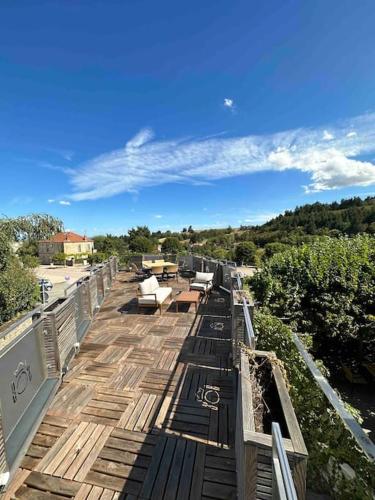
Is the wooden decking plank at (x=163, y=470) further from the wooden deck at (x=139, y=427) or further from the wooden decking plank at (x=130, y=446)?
the wooden decking plank at (x=130, y=446)

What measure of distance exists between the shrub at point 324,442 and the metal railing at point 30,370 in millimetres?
2462

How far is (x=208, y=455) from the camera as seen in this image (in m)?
2.22

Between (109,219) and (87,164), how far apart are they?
25.9 metres

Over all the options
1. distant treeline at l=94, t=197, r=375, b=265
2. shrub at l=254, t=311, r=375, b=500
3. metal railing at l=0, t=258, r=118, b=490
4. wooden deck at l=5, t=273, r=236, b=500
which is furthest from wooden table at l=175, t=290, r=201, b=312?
distant treeline at l=94, t=197, r=375, b=265

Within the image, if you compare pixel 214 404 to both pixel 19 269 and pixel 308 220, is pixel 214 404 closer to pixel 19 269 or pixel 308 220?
pixel 19 269

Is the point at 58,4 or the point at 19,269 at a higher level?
the point at 58,4

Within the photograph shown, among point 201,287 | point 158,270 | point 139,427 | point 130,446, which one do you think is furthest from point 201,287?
point 130,446

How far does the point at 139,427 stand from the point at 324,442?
1.76 m

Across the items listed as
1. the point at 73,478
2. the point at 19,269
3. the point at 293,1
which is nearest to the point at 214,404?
the point at 73,478

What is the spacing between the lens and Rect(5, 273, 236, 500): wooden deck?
1.98 m

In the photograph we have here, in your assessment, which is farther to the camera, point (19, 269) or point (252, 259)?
point (252, 259)

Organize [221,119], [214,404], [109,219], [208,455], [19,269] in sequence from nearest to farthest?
1. [208,455]
2. [214,404]
3. [19,269]
4. [221,119]
5. [109,219]

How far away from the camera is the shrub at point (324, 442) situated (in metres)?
1.76

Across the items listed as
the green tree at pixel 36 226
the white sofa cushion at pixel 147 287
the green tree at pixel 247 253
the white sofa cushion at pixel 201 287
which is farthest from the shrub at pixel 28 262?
the green tree at pixel 36 226
